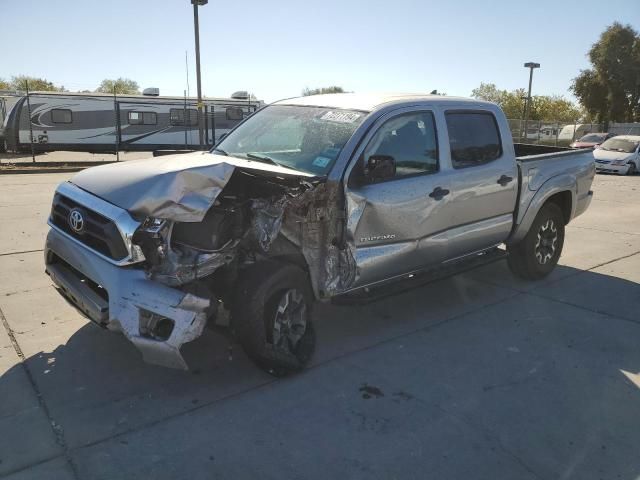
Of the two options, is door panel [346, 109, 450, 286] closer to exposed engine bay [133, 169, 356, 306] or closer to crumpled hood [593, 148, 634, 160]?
exposed engine bay [133, 169, 356, 306]

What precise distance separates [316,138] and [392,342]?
1778mm

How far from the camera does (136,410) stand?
10.9ft

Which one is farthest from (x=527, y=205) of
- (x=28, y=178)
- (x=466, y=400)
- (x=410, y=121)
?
(x=28, y=178)

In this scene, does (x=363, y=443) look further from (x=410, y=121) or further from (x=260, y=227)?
(x=410, y=121)

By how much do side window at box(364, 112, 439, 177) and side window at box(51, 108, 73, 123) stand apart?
21.7 meters

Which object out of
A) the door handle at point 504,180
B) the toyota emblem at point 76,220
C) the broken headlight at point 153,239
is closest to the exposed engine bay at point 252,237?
the broken headlight at point 153,239

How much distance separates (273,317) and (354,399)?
2.51 feet

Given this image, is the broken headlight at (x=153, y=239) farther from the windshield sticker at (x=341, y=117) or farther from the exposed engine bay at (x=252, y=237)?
the windshield sticker at (x=341, y=117)

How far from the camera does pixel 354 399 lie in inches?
139

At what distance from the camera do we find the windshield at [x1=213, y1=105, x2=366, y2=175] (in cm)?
410

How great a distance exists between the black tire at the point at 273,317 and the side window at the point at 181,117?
75.6 feet

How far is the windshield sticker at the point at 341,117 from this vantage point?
426cm

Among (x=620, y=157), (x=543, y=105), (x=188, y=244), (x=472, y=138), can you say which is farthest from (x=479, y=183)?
(x=543, y=105)

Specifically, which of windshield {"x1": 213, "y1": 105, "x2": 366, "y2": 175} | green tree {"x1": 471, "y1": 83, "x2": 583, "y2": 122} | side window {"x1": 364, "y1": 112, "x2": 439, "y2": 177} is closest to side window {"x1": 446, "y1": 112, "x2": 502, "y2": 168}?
side window {"x1": 364, "y1": 112, "x2": 439, "y2": 177}
